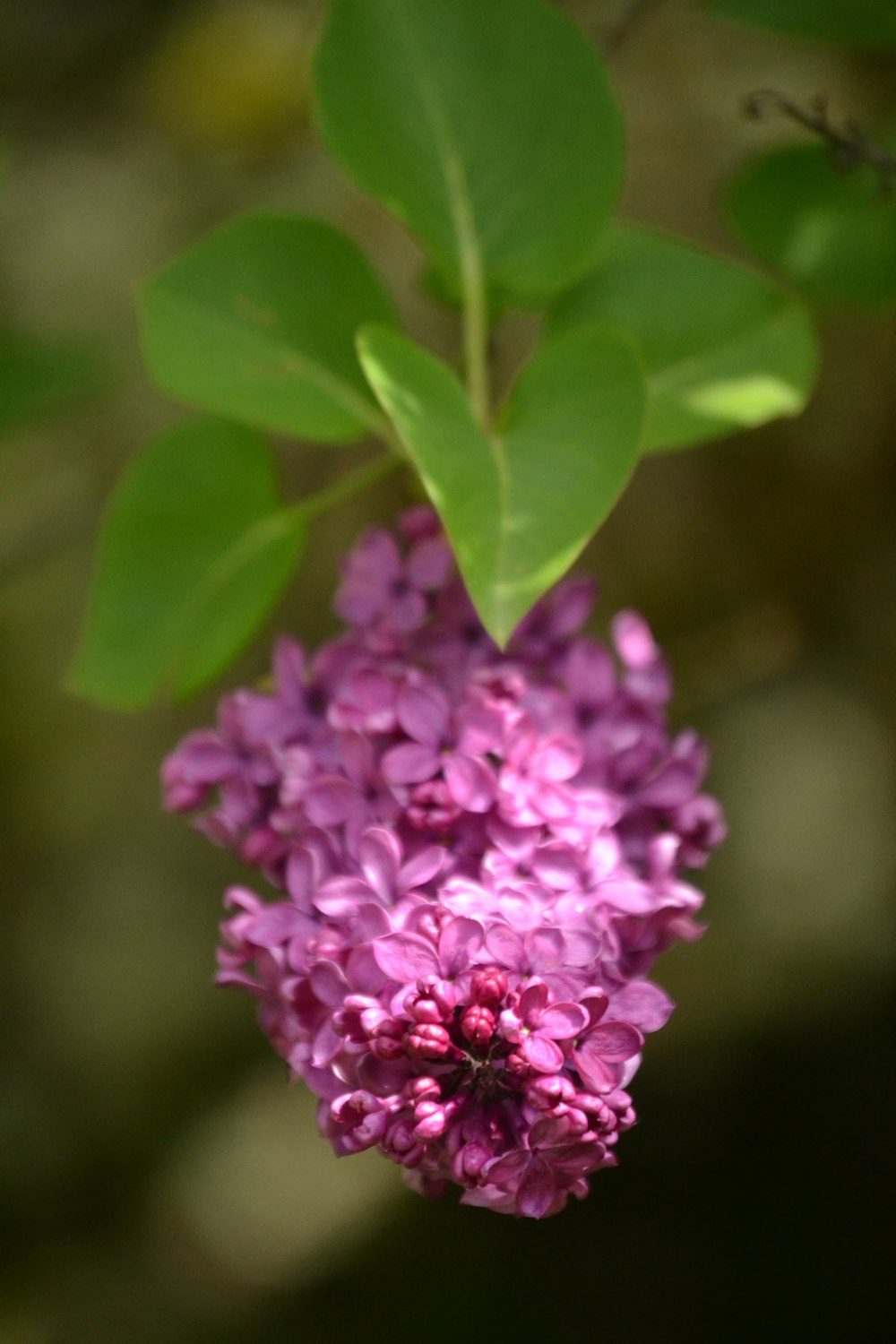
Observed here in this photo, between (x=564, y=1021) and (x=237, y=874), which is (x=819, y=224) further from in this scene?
(x=237, y=874)

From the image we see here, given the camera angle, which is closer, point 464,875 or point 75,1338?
point 464,875

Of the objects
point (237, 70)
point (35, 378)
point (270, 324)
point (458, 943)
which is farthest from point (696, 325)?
point (237, 70)

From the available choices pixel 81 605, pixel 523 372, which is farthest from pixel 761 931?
pixel 523 372

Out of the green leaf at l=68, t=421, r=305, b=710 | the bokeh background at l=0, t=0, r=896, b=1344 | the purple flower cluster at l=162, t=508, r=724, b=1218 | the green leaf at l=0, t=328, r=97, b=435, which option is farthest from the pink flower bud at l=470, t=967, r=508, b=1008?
the bokeh background at l=0, t=0, r=896, b=1344

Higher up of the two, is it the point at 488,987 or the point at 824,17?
the point at 824,17

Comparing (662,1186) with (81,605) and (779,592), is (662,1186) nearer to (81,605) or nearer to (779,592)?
(779,592)

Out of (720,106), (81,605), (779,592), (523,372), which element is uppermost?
(523,372)
